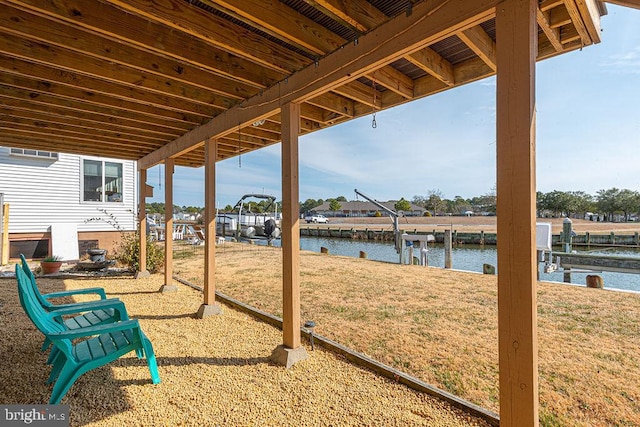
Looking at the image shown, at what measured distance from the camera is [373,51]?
2113 millimetres

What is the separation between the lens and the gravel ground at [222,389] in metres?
2.06

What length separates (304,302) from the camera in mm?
4973

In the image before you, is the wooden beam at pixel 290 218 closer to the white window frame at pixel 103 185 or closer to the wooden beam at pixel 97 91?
the wooden beam at pixel 97 91

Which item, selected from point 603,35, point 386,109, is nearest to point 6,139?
point 386,109

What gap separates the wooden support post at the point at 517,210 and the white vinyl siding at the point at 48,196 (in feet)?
34.8

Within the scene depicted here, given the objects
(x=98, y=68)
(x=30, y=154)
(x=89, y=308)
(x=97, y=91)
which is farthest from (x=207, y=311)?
(x=30, y=154)

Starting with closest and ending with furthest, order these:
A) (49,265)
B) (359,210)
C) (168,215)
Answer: (168,215), (49,265), (359,210)

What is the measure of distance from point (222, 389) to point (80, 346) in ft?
3.76

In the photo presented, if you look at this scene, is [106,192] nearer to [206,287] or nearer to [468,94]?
[206,287]

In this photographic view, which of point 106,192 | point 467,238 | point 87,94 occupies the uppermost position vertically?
point 87,94

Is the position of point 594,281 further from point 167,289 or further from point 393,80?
point 167,289

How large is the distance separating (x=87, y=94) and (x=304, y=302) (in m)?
3.90

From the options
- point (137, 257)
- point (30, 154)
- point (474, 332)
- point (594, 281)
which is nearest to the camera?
point (474, 332)

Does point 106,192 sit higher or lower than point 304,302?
higher
